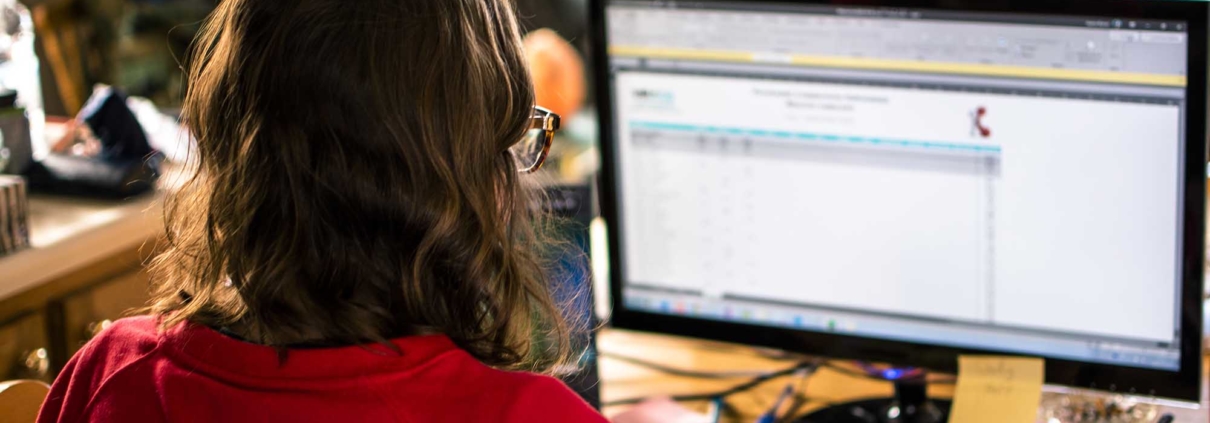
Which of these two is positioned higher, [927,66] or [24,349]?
[927,66]

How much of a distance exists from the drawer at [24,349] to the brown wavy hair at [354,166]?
44 centimetres

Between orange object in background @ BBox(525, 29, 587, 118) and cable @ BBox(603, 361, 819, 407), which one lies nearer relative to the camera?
cable @ BBox(603, 361, 819, 407)

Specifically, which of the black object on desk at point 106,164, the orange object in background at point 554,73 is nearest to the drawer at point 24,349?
the black object on desk at point 106,164

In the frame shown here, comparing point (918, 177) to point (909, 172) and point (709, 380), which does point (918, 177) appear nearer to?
point (909, 172)

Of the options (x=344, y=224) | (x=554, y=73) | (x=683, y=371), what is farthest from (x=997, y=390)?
(x=554, y=73)

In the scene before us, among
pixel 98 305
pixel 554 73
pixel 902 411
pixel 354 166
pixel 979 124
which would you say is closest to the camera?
pixel 354 166

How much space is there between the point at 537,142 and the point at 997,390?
422 millimetres

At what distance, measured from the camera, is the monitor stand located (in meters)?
1.00

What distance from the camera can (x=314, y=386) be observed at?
0.60 m

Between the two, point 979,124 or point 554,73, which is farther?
point 554,73

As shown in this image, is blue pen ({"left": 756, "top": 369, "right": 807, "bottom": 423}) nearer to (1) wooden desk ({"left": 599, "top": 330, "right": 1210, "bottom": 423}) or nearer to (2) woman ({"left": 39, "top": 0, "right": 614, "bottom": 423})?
(1) wooden desk ({"left": 599, "top": 330, "right": 1210, "bottom": 423})

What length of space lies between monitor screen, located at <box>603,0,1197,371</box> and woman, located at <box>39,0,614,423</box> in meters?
0.31

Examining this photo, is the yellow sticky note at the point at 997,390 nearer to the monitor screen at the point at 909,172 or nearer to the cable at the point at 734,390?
the monitor screen at the point at 909,172

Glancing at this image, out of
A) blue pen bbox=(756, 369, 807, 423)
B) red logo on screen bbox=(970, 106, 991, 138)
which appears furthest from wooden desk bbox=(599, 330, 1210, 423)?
red logo on screen bbox=(970, 106, 991, 138)
